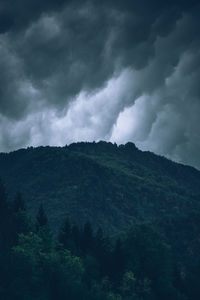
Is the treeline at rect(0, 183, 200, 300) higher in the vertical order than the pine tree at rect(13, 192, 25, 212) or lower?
lower

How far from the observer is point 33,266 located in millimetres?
80750

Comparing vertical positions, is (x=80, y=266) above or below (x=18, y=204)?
below

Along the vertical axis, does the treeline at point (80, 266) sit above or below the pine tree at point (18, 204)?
below

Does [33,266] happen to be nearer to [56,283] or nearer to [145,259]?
[56,283]

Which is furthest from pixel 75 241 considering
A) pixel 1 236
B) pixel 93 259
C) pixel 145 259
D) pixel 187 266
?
pixel 187 266

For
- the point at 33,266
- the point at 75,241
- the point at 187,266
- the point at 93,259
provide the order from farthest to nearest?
the point at 187,266, the point at 75,241, the point at 93,259, the point at 33,266

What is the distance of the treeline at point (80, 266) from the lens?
7888 cm

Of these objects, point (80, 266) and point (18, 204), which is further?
point (18, 204)

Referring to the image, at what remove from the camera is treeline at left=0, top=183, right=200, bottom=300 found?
259 feet

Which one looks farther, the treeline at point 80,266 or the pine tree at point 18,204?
the pine tree at point 18,204

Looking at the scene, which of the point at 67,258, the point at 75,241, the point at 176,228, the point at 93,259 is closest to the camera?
the point at 67,258

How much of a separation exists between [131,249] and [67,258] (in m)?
24.5

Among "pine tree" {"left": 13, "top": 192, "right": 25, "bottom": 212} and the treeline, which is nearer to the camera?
the treeline

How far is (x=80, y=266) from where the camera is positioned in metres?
86.9
